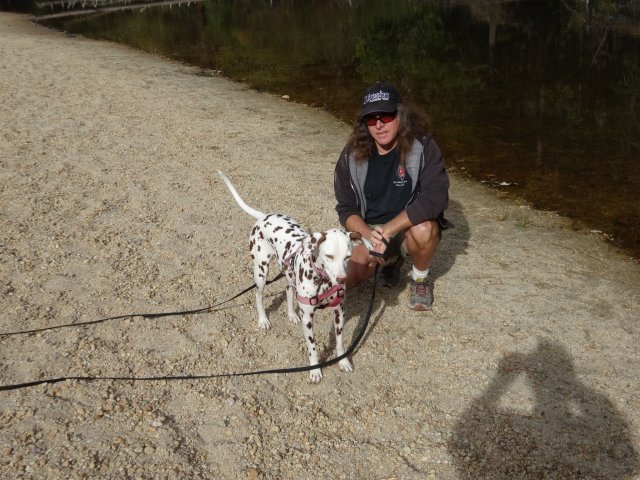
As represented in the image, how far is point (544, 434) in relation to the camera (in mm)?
3953

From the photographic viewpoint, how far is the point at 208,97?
46.9ft

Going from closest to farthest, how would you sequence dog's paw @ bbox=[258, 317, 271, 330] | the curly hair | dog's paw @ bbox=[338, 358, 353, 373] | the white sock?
1. dog's paw @ bbox=[338, 358, 353, 373]
2. the curly hair
3. dog's paw @ bbox=[258, 317, 271, 330]
4. the white sock

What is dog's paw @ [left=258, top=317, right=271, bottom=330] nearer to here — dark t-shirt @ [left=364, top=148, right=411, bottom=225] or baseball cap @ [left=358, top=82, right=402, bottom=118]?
dark t-shirt @ [left=364, top=148, right=411, bottom=225]

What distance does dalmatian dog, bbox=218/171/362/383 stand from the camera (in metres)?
3.71

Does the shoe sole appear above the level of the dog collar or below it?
below

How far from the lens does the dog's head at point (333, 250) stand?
367cm

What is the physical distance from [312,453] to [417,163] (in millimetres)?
2608

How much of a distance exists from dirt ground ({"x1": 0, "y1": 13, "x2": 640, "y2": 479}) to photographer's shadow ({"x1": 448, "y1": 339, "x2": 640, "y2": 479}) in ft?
0.04


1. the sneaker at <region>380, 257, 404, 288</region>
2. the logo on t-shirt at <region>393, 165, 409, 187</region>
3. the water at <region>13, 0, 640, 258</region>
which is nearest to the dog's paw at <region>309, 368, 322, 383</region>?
the sneaker at <region>380, 257, 404, 288</region>

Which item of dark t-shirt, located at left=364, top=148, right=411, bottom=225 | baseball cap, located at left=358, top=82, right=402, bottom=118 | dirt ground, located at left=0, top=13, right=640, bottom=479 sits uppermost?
baseball cap, located at left=358, top=82, right=402, bottom=118

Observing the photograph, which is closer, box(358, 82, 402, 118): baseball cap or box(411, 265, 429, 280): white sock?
box(358, 82, 402, 118): baseball cap

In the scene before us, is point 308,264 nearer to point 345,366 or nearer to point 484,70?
point 345,366

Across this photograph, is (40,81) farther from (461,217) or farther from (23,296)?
(461,217)

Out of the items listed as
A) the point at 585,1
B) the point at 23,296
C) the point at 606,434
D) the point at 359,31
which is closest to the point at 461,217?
the point at 606,434
